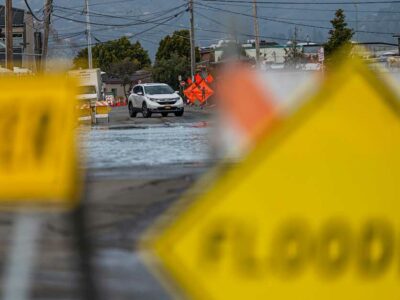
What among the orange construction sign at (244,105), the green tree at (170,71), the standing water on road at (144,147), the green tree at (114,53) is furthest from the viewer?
the green tree at (114,53)

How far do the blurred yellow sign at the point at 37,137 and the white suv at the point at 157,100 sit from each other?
34.4 m

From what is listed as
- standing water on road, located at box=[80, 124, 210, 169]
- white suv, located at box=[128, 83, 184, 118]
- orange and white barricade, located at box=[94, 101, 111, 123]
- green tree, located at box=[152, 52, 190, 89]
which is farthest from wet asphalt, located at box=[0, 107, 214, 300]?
green tree, located at box=[152, 52, 190, 89]

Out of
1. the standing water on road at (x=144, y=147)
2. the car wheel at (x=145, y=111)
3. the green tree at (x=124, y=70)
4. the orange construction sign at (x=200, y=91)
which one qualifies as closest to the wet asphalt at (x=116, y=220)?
the standing water on road at (x=144, y=147)

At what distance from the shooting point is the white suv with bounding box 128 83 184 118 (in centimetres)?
3878

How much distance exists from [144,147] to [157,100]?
775 inches

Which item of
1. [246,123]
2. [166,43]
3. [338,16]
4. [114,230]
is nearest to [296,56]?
[338,16]

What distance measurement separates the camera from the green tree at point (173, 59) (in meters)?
90.3

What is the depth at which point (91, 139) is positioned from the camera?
22.9 metres

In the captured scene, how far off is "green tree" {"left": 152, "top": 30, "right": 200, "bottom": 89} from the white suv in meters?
48.9

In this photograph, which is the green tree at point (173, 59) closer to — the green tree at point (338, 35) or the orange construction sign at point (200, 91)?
the green tree at point (338, 35)

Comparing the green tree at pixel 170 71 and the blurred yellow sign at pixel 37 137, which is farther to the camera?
the green tree at pixel 170 71

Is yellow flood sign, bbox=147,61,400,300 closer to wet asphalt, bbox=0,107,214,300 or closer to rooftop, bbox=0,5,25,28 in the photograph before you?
wet asphalt, bbox=0,107,214,300

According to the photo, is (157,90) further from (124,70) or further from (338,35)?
(124,70)

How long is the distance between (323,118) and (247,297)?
0.83 meters
